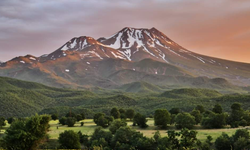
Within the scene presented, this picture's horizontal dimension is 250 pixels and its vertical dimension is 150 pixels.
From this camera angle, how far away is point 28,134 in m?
36.3

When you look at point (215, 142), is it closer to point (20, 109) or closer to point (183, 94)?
point (20, 109)

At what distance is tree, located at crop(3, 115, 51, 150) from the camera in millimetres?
36078

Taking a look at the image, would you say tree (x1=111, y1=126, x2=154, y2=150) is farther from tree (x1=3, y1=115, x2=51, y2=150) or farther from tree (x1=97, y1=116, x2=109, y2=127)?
tree (x1=97, y1=116, x2=109, y2=127)

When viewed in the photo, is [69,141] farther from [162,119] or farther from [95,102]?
[95,102]

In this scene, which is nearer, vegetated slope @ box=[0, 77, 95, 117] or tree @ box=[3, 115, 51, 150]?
tree @ box=[3, 115, 51, 150]

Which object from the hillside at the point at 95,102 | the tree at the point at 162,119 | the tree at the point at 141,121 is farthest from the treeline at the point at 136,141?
the hillside at the point at 95,102

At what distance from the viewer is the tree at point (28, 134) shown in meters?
36.1

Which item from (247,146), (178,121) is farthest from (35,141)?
(178,121)

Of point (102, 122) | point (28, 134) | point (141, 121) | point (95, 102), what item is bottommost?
point (102, 122)

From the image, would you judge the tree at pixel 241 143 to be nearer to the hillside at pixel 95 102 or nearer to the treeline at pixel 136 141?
the treeline at pixel 136 141

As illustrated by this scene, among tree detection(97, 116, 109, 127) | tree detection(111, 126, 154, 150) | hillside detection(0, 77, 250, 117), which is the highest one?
hillside detection(0, 77, 250, 117)

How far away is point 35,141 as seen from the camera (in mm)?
36719

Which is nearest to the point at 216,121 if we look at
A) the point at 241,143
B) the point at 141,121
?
the point at 141,121

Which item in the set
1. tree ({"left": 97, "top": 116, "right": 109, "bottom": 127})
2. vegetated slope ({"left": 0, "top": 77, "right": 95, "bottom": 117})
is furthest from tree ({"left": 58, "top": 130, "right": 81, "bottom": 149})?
vegetated slope ({"left": 0, "top": 77, "right": 95, "bottom": 117})
